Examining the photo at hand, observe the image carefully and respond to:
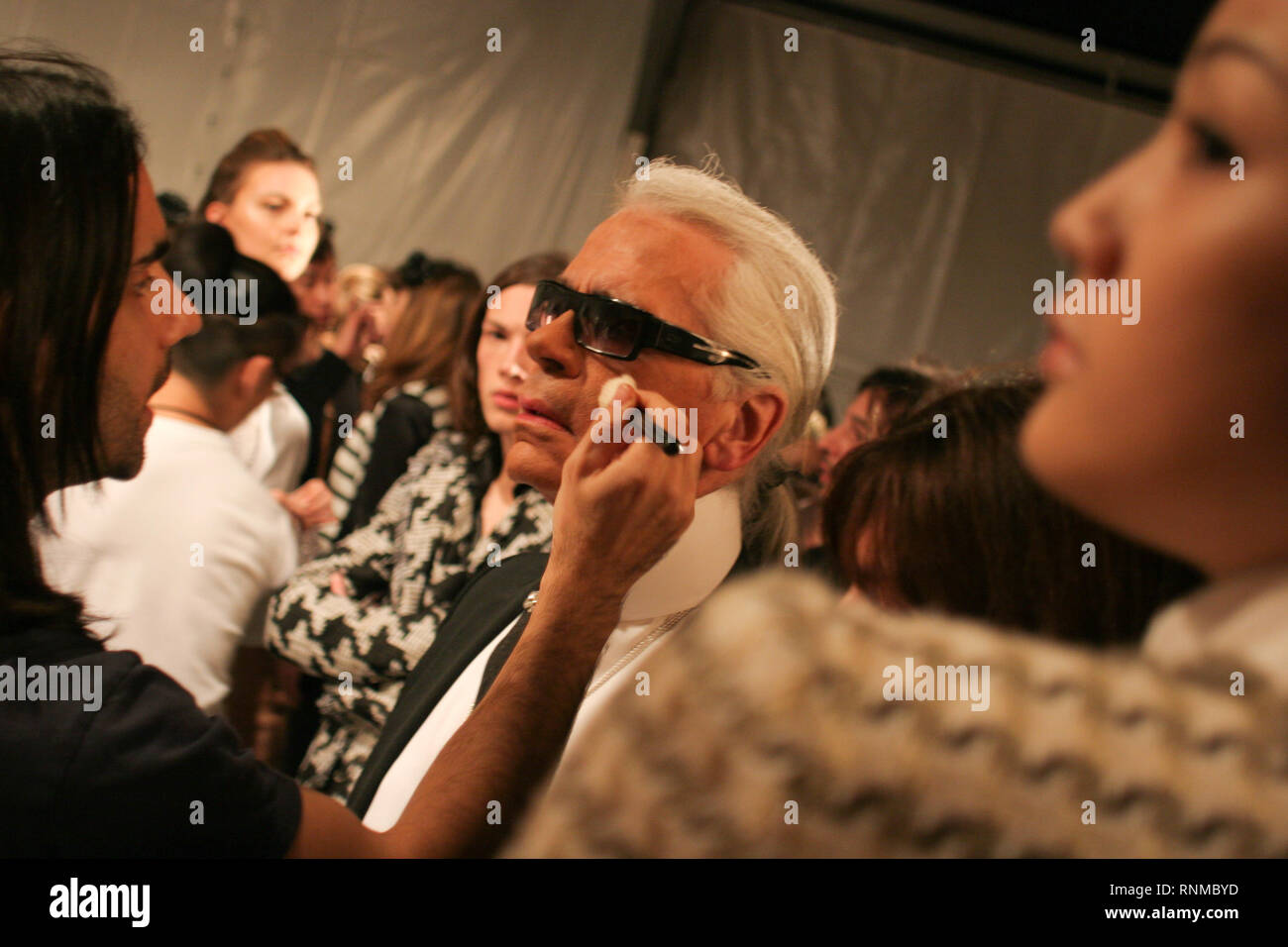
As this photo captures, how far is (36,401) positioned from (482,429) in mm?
1716

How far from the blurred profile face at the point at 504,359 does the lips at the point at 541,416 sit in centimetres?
103

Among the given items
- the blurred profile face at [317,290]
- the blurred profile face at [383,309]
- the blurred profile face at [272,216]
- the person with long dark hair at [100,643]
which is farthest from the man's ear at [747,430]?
the blurred profile face at [383,309]

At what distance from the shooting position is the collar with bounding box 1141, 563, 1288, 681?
0.32 metres

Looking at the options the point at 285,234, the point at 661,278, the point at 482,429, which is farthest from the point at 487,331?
the point at 661,278

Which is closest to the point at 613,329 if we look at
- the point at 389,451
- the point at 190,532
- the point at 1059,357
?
the point at 190,532

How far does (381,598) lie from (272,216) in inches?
63.5

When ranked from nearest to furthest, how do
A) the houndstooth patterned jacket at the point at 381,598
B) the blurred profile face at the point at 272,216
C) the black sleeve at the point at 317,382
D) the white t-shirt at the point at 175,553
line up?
the white t-shirt at the point at 175,553
the houndstooth patterned jacket at the point at 381,598
the blurred profile face at the point at 272,216
the black sleeve at the point at 317,382

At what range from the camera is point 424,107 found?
5508mm

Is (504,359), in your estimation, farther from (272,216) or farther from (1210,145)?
(1210,145)

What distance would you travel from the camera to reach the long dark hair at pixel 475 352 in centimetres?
270

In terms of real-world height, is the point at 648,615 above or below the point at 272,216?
below

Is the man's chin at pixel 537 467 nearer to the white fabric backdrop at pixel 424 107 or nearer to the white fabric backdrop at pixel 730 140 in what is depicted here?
the white fabric backdrop at pixel 424 107
